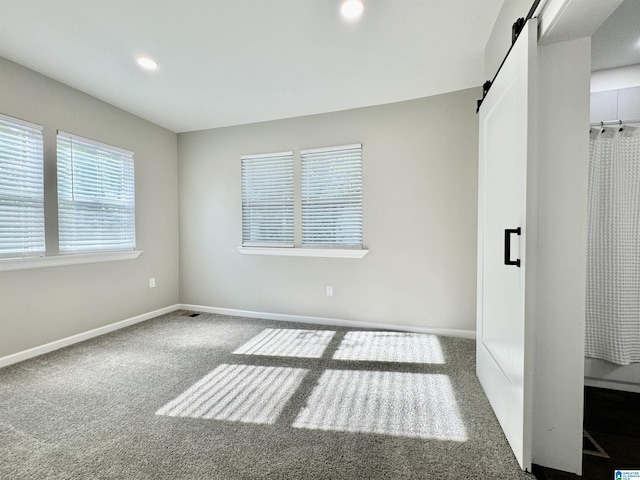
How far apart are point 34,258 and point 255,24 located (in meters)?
2.61

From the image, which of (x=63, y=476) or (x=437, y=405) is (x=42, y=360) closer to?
(x=63, y=476)

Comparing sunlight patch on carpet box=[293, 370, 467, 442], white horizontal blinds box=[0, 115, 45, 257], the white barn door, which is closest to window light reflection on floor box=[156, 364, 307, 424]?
sunlight patch on carpet box=[293, 370, 467, 442]

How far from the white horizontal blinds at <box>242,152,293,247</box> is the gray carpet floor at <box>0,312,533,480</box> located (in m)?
1.34

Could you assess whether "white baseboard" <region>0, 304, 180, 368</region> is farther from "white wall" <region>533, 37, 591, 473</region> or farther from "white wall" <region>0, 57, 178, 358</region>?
"white wall" <region>533, 37, 591, 473</region>

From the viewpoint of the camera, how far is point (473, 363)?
7.60 feet

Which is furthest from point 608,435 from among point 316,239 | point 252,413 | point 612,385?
point 316,239

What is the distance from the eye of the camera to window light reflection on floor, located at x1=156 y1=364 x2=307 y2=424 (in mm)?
1691

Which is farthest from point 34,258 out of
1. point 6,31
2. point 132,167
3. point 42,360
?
point 6,31

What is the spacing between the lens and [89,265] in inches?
115

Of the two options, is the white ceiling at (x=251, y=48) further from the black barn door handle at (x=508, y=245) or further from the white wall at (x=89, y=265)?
the black barn door handle at (x=508, y=245)

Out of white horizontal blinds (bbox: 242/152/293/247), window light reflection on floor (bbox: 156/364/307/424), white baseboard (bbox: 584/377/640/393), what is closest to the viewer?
window light reflection on floor (bbox: 156/364/307/424)

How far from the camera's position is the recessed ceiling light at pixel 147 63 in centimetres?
227

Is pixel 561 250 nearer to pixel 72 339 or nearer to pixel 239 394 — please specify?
pixel 239 394

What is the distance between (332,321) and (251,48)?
9.10 feet
